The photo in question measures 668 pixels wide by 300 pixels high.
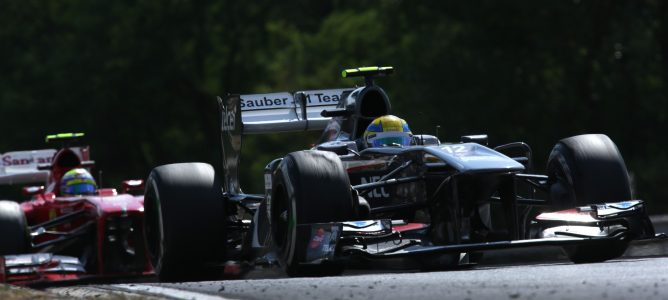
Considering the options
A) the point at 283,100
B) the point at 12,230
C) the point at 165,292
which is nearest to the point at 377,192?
the point at 283,100

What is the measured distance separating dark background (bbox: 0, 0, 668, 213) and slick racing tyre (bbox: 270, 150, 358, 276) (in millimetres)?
23596

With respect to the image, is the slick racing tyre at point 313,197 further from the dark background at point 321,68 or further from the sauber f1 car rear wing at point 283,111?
the dark background at point 321,68

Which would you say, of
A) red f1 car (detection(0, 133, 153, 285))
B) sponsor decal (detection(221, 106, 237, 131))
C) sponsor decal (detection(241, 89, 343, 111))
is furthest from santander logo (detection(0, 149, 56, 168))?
→ sponsor decal (detection(221, 106, 237, 131))

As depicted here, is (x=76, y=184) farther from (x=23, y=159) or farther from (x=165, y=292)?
(x=165, y=292)

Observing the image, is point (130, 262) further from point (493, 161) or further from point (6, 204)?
point (493, 161)

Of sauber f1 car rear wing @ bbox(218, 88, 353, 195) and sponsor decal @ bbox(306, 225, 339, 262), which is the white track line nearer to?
sponsor decal @ bbox(306, 225, 339, 262)

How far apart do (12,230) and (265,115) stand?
3560 mm

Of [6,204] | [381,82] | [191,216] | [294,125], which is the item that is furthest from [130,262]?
[381,82]

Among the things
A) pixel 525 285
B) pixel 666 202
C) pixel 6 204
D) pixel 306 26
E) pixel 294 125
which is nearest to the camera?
pixel 525 285

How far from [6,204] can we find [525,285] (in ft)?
29.0

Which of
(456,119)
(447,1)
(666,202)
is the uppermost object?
(447,1)

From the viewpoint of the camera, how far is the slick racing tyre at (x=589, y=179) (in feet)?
37.8

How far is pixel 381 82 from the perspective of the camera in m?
37.8

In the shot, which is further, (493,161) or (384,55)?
(384,55)
